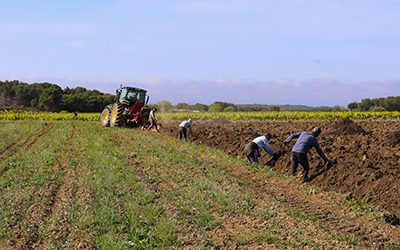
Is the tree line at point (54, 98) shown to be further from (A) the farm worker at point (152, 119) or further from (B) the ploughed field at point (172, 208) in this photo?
(B) the ploughed field at point (172, 208)

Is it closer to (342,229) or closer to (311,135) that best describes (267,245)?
(342,229)

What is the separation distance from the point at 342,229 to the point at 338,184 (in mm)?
4605

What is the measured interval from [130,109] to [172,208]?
65.1 ft

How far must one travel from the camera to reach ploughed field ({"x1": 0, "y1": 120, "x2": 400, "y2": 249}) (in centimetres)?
777

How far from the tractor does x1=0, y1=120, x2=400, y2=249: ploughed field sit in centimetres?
1203

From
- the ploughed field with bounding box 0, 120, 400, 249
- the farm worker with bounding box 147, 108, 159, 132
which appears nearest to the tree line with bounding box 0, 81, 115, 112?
the farm worker with bounding box 147, 108, 159, 132

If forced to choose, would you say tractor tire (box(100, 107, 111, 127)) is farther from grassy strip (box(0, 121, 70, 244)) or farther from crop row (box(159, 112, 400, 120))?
crop row (box(159, 112, 400, 120))

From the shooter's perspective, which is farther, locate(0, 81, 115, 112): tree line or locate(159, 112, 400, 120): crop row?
locate(0, 81, 115, 112): tree line

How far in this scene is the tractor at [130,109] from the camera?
95.0 ft

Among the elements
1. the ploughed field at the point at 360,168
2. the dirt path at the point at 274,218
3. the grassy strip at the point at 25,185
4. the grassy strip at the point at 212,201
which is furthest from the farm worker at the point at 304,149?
the grassy strip at the point at 25,185

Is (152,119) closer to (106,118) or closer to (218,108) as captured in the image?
(106,118)

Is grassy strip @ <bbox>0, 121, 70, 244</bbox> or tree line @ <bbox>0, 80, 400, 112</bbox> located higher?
tree line @ <bbox>0, 80, 400, 112</bbox>

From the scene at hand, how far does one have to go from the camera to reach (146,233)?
800 cm

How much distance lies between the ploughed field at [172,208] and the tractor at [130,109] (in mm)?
12026
